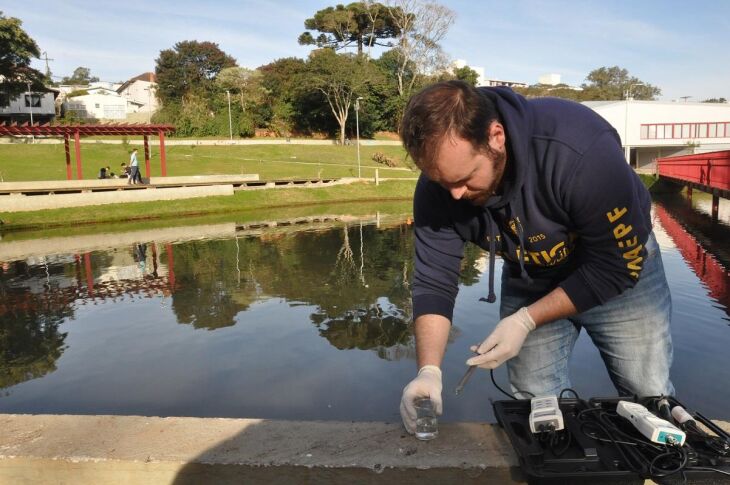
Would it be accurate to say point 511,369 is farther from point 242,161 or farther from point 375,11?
point 375,11

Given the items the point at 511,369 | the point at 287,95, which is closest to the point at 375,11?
the point at 287,95

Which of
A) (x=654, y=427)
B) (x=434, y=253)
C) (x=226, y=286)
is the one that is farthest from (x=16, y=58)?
(x=654, y=427)

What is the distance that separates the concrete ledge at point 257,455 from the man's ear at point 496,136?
1.09 m

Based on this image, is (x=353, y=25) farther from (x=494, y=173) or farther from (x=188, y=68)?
(x=494, y=173)

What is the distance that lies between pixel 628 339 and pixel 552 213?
27.4 inches

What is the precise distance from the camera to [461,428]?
215 centimetres

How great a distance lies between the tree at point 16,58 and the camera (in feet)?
126

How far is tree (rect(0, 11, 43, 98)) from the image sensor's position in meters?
38.3

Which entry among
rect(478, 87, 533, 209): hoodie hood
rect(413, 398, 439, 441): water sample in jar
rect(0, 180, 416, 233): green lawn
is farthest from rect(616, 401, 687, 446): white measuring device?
rect(0, 180, 416, 233): green lawn

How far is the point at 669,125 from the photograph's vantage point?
44.9 metres

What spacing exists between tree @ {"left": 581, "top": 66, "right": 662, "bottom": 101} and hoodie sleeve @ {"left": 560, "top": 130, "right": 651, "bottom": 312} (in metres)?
87.5

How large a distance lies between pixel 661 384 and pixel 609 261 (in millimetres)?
677

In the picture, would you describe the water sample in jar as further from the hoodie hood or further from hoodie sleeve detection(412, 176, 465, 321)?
the hoodie hood

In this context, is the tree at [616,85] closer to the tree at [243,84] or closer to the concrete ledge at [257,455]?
the tree at [243,84]
